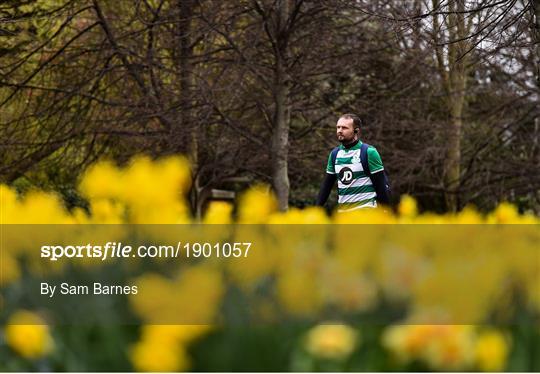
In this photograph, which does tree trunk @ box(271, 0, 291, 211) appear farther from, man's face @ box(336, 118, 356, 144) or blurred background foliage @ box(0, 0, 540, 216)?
man's face @ box(336, 118, 356, 144)

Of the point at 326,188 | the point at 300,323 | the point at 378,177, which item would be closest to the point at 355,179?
the point at 378,177

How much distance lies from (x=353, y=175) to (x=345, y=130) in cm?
29

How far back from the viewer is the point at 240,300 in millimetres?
1752

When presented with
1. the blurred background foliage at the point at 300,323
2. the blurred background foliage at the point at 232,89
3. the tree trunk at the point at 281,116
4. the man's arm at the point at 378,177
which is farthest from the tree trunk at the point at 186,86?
the blurred background foliage at the point at 300,323

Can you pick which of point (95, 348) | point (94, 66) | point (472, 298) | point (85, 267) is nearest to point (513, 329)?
point (472, 298)

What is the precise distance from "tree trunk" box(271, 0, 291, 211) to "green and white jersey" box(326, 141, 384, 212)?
202 inches

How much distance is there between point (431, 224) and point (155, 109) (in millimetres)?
9052

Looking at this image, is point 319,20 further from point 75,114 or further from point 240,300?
point 240,300

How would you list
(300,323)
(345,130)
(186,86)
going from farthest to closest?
(186,86) < (345,130) < (300,323)

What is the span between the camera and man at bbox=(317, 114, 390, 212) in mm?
5797

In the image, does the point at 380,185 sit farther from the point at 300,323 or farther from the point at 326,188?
the point at 300,323

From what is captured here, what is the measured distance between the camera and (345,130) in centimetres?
595

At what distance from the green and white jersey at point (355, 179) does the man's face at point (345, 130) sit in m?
0.06

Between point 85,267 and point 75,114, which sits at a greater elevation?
point 75,114
